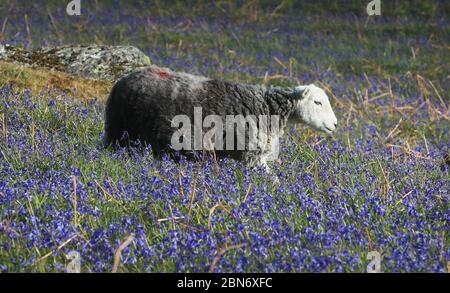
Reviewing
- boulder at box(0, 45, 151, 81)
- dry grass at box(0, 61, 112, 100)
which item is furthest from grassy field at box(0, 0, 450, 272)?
boulder at box(0, 45, 151, 81)

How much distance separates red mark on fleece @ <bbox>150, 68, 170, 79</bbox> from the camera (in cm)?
654

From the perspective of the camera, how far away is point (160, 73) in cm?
659

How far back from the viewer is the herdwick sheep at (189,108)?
20.8 feet

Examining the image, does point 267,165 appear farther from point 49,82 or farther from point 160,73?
point 49,82

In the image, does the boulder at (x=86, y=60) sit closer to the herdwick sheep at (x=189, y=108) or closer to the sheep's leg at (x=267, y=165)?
the herdwick sheep at (x=189, y=108)

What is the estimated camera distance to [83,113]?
7625mm

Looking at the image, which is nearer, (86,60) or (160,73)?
(160,73)

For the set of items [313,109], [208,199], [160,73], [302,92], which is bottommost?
[208,199]

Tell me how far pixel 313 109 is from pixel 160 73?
137 centimetres

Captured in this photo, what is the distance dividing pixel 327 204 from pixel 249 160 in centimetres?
131

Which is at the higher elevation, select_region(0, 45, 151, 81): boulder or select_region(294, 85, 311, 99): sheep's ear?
select_region(0, 45, 151, 81): boulder

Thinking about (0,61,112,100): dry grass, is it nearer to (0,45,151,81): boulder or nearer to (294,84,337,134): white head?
(0,45,151,81): boulder

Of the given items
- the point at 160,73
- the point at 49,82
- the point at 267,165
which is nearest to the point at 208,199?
the point at 267,165
